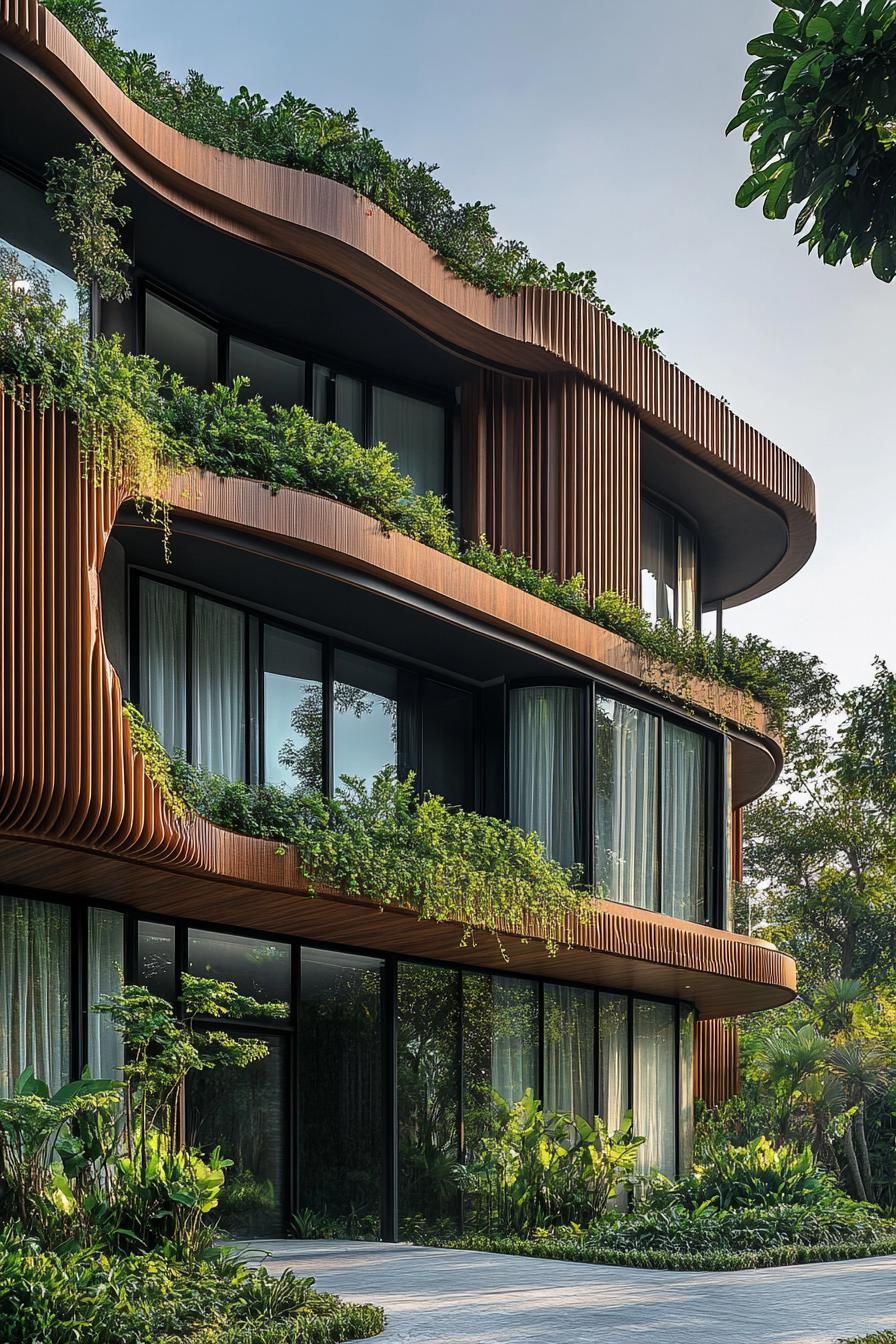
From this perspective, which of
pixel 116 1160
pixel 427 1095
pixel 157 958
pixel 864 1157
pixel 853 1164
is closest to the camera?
pixel 116 1160

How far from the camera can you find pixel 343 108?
18875 mm

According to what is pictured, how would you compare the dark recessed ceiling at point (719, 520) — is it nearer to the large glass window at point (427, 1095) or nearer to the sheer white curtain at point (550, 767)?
the sheer white curtain at point (550, 767)

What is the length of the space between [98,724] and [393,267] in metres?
7.91

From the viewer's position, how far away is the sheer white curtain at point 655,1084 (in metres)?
22.5

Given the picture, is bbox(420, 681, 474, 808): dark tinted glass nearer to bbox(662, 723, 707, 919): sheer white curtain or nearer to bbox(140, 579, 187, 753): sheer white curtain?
bbox(662, 723, 707, 919): sheer white curtain

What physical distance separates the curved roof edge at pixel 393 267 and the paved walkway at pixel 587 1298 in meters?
10.7

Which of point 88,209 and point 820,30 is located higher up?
point 88,209

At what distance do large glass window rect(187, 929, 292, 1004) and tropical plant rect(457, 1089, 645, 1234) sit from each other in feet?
10.8

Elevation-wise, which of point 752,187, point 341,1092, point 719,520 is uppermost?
point 719,520

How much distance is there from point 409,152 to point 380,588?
20.1ft

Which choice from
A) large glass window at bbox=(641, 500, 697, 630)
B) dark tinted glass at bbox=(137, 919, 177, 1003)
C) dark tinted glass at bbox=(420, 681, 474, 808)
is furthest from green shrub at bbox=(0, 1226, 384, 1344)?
large glass window at bbox=(641, 500, 697, 630)

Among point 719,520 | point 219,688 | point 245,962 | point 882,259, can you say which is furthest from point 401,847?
point 719,520

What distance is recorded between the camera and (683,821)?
22.0 meters

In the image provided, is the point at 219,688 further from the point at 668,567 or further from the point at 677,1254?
the point at 668,567
